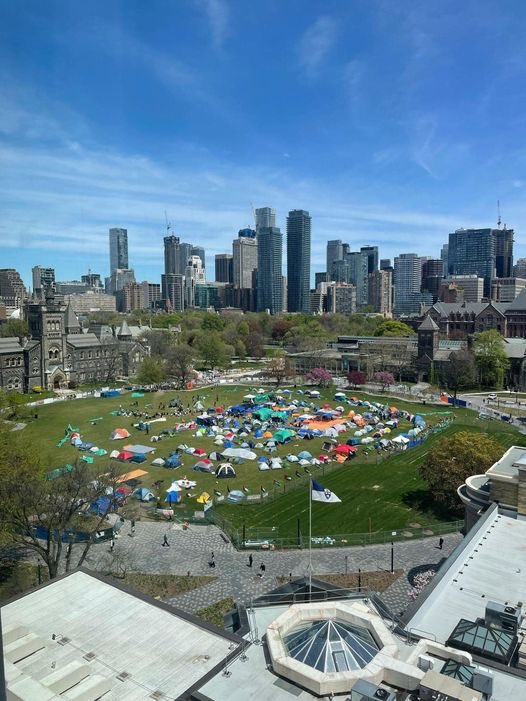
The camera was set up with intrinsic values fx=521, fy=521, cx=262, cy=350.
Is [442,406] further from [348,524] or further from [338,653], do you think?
[338,653]

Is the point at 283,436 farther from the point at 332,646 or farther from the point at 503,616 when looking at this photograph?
the point at 332,646

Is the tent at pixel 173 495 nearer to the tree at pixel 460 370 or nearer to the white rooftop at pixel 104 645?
the white rooftop at pixel 104 645

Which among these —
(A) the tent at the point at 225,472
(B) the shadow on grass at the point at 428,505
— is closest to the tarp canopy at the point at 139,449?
(A) the tent at the point at 225,472

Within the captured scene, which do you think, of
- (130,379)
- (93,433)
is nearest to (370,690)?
(93,433)

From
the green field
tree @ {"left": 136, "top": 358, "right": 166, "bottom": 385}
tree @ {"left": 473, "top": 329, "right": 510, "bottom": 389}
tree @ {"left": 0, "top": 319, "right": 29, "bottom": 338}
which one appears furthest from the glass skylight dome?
tree @ {"left": 0, "top": 319, "right": 29, "bottom": 338}

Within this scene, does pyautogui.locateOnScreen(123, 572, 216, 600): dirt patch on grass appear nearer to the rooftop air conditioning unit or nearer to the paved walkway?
the paved walkway

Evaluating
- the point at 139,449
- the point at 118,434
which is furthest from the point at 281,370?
the point at 139,449
